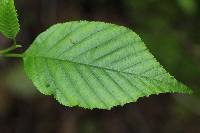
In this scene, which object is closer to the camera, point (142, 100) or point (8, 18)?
point (8, 18)

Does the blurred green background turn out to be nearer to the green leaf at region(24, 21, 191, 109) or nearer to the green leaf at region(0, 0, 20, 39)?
the green leaf at region(24, 21, 191, 109)

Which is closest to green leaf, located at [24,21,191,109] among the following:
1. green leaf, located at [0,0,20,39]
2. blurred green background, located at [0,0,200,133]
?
green leaf, located at [0,0,20,39]

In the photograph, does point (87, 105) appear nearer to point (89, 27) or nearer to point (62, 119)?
point (89, 27)

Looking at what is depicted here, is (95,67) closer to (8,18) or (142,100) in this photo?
(8,18)

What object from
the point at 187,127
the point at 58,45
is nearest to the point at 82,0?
the point at 187,127

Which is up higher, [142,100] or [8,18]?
[8,18]

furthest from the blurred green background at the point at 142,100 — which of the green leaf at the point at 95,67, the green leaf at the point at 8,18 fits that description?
the green leaf at the point at 8,18

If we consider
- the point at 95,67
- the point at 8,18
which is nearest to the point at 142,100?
the point at 95,67

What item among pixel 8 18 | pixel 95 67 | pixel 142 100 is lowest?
pixel 142 100
